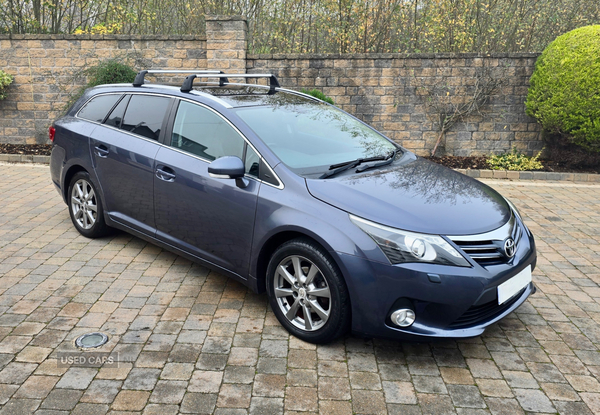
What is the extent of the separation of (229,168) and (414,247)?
4.59ft

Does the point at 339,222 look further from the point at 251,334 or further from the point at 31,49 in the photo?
the point at 31,49

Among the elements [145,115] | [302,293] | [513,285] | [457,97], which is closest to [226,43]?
[457,97]

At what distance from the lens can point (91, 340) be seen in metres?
3.52

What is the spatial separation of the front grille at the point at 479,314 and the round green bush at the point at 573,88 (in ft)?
21.6

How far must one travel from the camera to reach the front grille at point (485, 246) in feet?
10.5

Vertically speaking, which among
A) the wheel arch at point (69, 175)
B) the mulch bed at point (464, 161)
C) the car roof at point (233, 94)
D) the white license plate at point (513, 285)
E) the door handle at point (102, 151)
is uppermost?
the car roof at point (233, 94)

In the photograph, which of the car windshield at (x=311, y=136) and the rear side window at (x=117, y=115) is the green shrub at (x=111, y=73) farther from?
the car windshield at (x=311, y=136)

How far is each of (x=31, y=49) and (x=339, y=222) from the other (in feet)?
31.7

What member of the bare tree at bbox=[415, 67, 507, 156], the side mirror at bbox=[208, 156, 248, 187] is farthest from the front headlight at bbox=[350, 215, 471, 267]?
the bare tree at bbox=[415, 67, 507, 156]

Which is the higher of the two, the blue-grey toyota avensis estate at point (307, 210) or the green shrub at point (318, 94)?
the green shrub at point (318, 94)

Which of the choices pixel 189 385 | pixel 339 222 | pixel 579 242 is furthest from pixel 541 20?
pixel 189 385

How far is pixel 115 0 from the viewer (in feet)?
40.4

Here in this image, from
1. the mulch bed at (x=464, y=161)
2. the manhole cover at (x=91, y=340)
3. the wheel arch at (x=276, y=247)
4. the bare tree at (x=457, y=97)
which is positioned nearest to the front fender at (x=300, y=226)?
the wheel arch at (x=276, y=247)

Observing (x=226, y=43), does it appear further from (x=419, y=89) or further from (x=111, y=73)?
(x=419, y=89)
